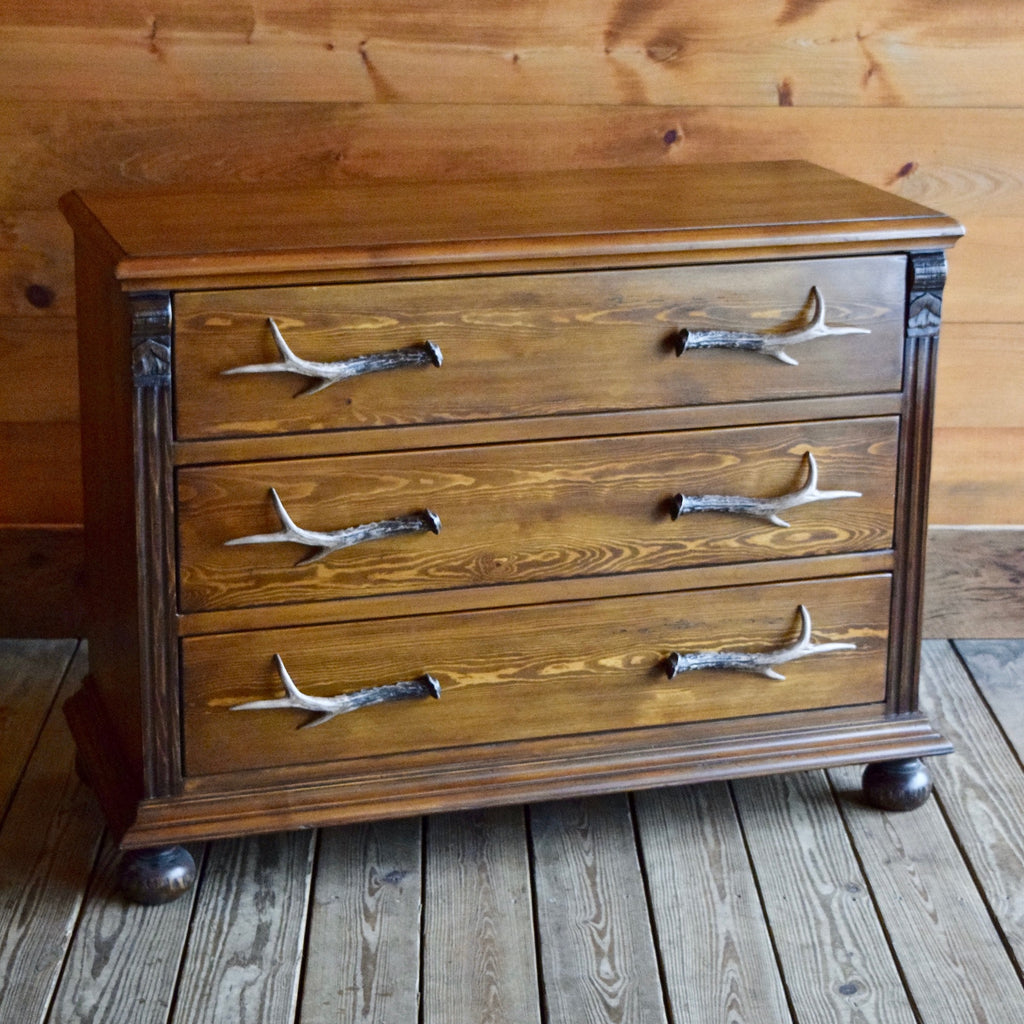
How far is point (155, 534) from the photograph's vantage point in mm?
1531

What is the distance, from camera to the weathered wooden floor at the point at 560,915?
59.9 inches

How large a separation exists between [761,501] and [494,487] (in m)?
0.31

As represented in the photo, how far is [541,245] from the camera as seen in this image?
5.00 feet

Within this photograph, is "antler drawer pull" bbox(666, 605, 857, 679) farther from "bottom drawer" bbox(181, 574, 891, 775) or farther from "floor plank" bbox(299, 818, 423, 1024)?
"floor plank" bbox(299, 818, 423, 1024)

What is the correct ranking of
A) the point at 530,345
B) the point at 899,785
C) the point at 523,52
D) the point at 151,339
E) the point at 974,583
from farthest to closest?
the point at 974,583 < the point at 523,52 < the point at 899,785 < the point at 530,345 < the point at 151,339

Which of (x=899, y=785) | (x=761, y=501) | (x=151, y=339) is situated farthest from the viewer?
(x=899, y=785)

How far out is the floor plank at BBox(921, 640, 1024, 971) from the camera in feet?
5.59

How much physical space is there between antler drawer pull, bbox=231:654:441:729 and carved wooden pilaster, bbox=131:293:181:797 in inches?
3.4

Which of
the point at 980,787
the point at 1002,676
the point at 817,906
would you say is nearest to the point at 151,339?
the point at 817,906

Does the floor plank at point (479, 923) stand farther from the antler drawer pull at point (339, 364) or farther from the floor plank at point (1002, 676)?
the floor plank at point (1002, 676)

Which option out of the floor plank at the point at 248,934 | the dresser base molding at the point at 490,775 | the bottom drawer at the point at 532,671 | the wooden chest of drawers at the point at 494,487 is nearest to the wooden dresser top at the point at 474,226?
the wooden chest of drawers at the point at 494,487

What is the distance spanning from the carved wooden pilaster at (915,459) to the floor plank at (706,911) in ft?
0.92

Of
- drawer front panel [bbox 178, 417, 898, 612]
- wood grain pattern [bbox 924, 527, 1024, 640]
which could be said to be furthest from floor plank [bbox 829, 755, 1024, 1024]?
wood grain pattern [bbox 924, 527, 1024, 640]

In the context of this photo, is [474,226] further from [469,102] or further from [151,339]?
[469,102]
